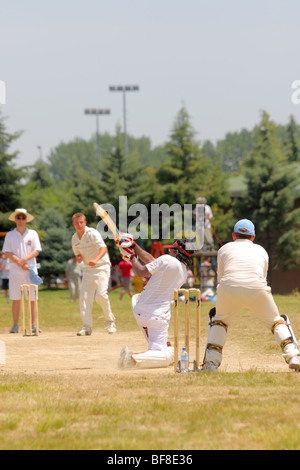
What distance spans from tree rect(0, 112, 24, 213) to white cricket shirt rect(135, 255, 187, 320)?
113ft

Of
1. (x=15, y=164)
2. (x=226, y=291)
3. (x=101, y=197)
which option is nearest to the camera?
(x=226, y=291)

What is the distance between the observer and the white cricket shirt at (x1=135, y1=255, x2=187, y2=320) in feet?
28.7

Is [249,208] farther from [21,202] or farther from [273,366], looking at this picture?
[273,366]

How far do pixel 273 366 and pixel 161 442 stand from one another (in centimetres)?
418

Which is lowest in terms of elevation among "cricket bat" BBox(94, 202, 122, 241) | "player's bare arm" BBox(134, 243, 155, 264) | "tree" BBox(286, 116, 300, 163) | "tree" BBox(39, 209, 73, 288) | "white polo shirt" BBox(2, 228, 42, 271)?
"tree" BBox(39, 209, 73, 288)

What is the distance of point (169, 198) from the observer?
4794cm

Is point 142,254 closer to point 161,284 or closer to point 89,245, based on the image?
point 161,284

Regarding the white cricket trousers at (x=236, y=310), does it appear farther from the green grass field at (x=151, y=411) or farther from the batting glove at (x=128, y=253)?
the batting glove at (x=128, y=253)

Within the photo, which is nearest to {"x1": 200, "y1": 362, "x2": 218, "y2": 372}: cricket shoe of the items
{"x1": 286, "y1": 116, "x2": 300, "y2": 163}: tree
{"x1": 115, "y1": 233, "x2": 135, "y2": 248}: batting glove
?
{"x1": 115, "y1": 233, "x2": 135, "y2": 248}: batting glove

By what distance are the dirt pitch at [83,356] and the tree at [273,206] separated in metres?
30.8

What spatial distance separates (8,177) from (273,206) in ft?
48.1

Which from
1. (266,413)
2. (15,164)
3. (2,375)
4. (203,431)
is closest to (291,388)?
(266,413)

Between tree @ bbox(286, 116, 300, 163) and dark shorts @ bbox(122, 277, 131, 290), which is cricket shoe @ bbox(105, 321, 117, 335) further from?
tree @ bbox(286, 116, 300, 163)

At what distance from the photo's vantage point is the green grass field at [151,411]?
17.0 ft
